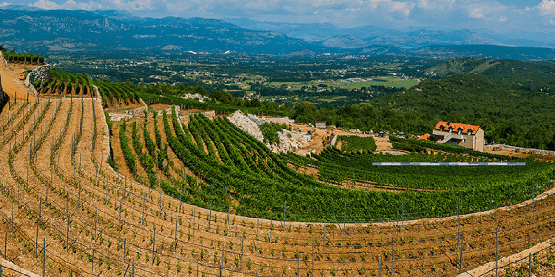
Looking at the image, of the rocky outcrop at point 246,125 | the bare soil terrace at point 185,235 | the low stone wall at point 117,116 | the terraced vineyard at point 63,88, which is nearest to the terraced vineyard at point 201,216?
the bare soil terrace at point 185,235

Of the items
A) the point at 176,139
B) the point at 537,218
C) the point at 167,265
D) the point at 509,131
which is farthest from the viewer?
the point at 509,131

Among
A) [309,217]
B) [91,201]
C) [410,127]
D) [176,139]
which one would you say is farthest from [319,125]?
[91,201]

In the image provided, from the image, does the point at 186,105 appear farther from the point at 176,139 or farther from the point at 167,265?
the point at 167,265

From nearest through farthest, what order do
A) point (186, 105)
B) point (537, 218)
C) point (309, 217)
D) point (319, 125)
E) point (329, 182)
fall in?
1. point (537, 218)
2. point (309, 217)
3. point (329, 182)
4. point (186, 105)
5. point (319, 125)

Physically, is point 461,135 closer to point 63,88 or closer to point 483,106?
point 63,88

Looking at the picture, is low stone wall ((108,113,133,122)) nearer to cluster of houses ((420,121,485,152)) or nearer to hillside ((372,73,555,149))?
cluster of houses ((420,121,485,152))

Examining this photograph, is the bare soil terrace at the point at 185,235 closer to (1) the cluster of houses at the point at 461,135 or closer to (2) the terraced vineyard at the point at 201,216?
(2) the terraced vineyard at the point at 201,216

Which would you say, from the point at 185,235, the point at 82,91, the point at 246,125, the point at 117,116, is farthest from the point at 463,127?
the point at 185,235
